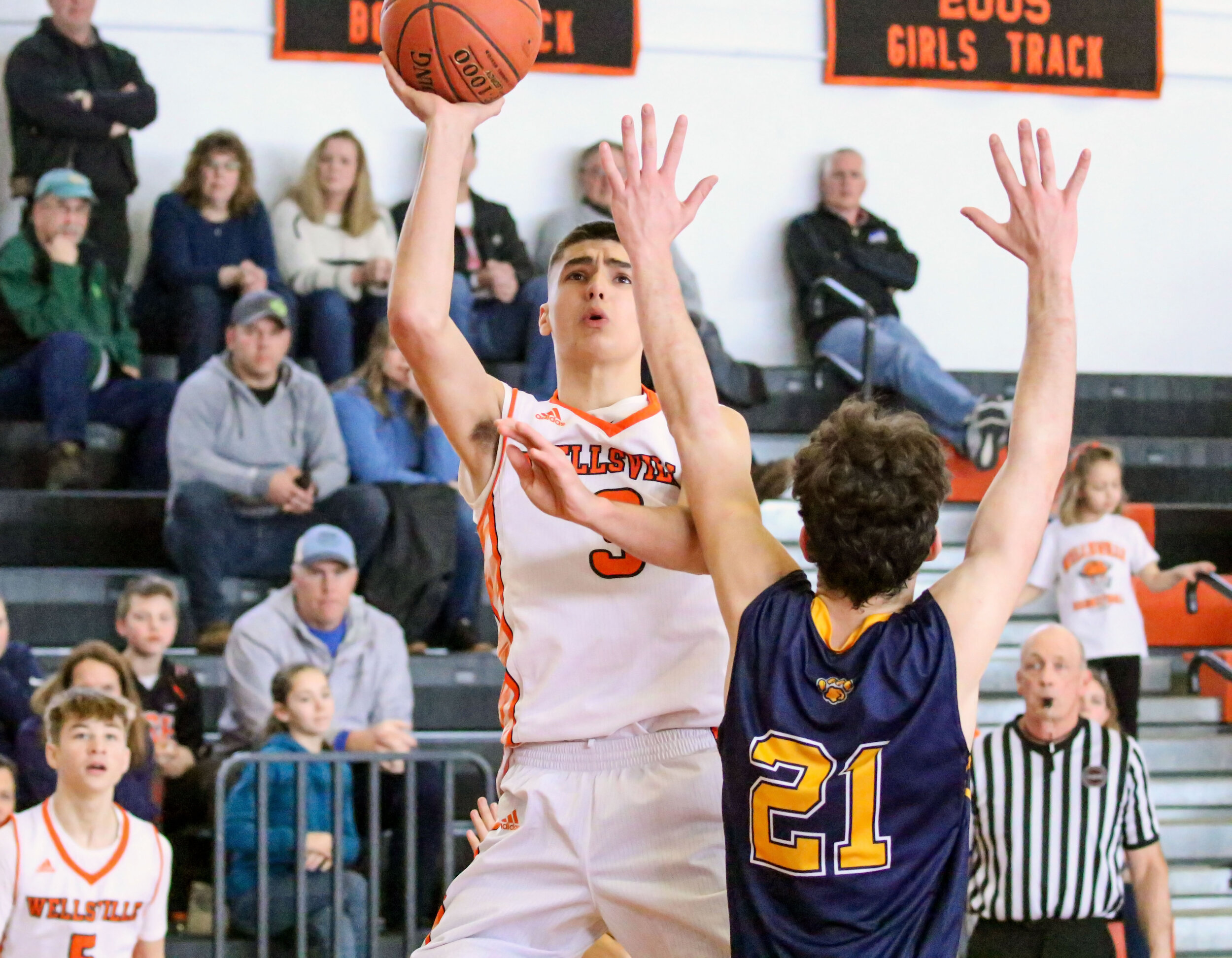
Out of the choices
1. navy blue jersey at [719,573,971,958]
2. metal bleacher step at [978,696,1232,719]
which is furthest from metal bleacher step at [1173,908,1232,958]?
navy blue jersey at [719,573,971,958]

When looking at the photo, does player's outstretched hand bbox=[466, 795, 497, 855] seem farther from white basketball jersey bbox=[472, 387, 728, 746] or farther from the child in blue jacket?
the child in blue jacket

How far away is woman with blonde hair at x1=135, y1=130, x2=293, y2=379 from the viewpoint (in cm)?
829

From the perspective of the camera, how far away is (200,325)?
26.3 ft

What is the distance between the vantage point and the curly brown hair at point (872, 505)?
2.63 m

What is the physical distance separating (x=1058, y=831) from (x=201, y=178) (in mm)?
5648

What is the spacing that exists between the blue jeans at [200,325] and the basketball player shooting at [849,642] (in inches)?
219

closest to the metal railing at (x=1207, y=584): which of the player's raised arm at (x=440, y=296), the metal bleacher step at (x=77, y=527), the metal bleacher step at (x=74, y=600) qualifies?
the metal bleacher step at (x=74, y=600)

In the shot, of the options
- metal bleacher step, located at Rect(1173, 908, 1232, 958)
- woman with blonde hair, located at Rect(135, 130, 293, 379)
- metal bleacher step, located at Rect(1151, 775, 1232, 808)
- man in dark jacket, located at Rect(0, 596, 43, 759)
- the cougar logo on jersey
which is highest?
woman with blonde hair, located at Rect(135, 130, 293, 379)

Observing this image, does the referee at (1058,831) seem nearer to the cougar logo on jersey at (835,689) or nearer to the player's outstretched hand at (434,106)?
the cougar logo on jersey at (835,689)

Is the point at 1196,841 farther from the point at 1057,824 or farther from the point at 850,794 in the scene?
the point at 850,794

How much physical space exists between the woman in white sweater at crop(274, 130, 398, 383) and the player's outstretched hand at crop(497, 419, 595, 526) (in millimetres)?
5490

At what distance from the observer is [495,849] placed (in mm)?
2977

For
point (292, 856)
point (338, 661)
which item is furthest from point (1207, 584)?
point (292, 856)

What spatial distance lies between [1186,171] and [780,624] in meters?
9.17
